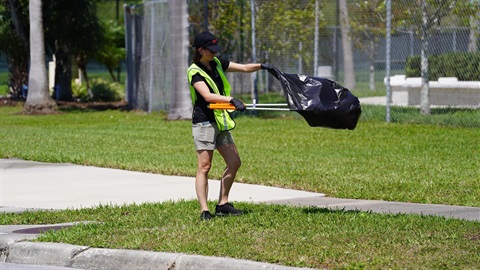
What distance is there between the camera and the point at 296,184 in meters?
11.4

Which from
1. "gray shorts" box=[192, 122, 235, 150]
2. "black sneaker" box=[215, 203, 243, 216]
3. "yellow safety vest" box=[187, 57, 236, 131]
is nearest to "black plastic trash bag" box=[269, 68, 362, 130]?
"yellow safety vest" box=[187, 57, 236, 131]

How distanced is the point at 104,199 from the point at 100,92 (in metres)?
22.6

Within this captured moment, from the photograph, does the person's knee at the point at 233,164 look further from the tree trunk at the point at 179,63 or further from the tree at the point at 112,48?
the tree at the point at 112,48

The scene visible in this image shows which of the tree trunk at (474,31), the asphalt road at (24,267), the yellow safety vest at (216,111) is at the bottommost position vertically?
the asphalt road at (24,267)

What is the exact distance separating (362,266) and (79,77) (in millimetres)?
33975

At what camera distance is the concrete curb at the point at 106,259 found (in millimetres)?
7059

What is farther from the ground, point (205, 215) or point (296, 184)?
point (205, 215)

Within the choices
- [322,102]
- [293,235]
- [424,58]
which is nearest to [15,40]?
[424,58]

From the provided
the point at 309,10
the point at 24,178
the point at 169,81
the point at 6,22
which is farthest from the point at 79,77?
the point at 24,178

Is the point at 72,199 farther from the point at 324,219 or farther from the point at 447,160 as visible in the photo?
the point at 447,160

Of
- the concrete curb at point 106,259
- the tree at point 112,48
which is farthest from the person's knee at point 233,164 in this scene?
the tree at point 112,48

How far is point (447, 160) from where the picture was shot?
13.3m

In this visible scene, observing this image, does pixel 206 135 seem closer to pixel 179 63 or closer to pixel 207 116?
pixel 207 116

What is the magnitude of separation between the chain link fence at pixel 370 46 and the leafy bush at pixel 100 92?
376 inches
